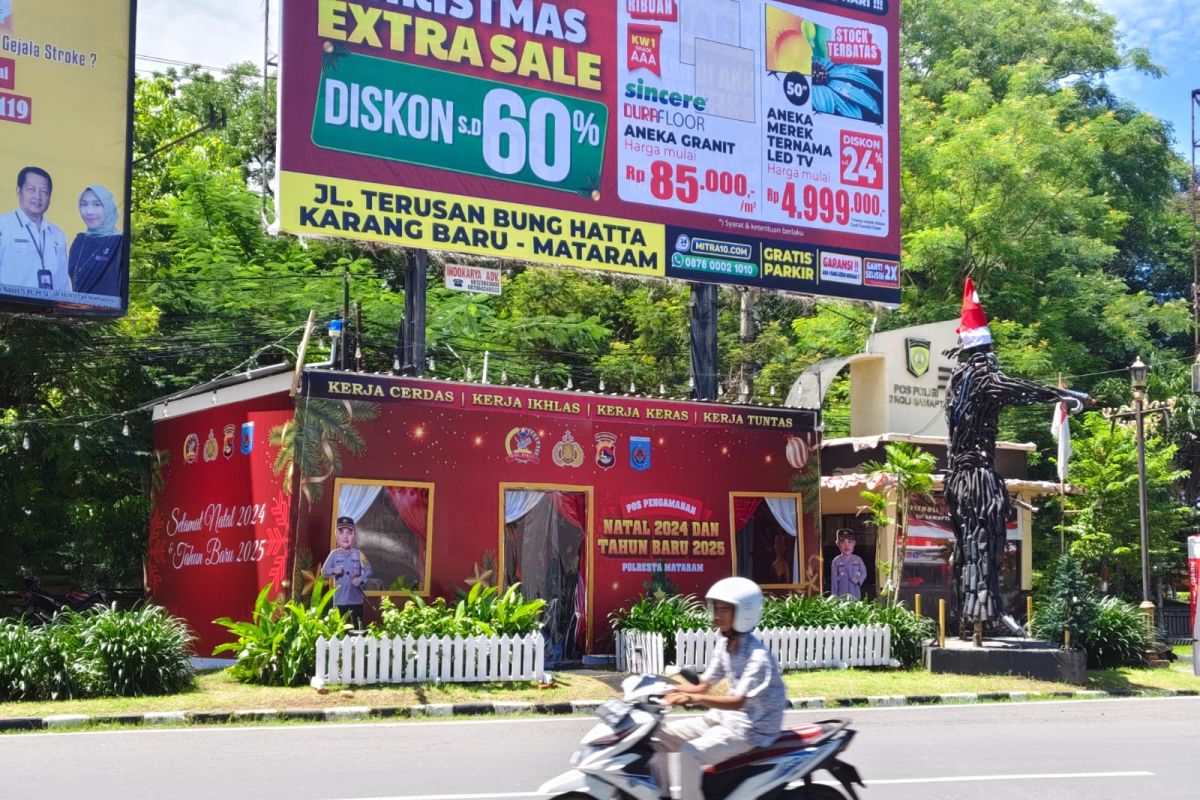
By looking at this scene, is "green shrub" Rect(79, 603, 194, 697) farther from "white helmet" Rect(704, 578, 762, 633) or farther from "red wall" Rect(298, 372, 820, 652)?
"white helmet" Rect(704, 578, 762, 633)

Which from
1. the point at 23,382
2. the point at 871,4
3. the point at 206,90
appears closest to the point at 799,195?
the point at 871,4

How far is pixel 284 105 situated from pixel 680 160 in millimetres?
6760

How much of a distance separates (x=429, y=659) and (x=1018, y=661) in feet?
28.4

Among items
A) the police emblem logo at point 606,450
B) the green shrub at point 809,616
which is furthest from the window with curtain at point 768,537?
the police emblem logo at point 606,450

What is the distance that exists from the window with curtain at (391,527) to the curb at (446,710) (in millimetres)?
3226

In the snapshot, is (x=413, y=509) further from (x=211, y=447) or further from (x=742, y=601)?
(x=742, y=601)

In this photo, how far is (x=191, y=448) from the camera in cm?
2084

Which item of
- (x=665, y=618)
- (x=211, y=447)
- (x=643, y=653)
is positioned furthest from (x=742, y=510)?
(x=211, y=447)

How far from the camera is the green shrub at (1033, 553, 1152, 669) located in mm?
20703

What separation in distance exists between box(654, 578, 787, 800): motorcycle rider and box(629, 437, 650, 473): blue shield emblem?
42.8 ft

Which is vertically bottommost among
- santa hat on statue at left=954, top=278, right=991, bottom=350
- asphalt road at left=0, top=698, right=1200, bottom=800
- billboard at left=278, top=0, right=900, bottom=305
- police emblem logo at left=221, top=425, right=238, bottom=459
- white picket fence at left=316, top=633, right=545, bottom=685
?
asphalt road at left=0, top=698, right=1200, bottom=800

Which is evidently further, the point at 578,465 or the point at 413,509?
the point at 578,465

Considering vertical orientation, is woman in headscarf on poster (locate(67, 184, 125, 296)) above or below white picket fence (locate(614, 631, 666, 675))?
above

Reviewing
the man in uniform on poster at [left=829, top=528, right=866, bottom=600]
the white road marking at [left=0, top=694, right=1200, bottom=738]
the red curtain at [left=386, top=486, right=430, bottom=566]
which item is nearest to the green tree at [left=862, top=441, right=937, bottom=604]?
the man in uniform on poster at [left=829, top=528, right=866, bottom=600]
